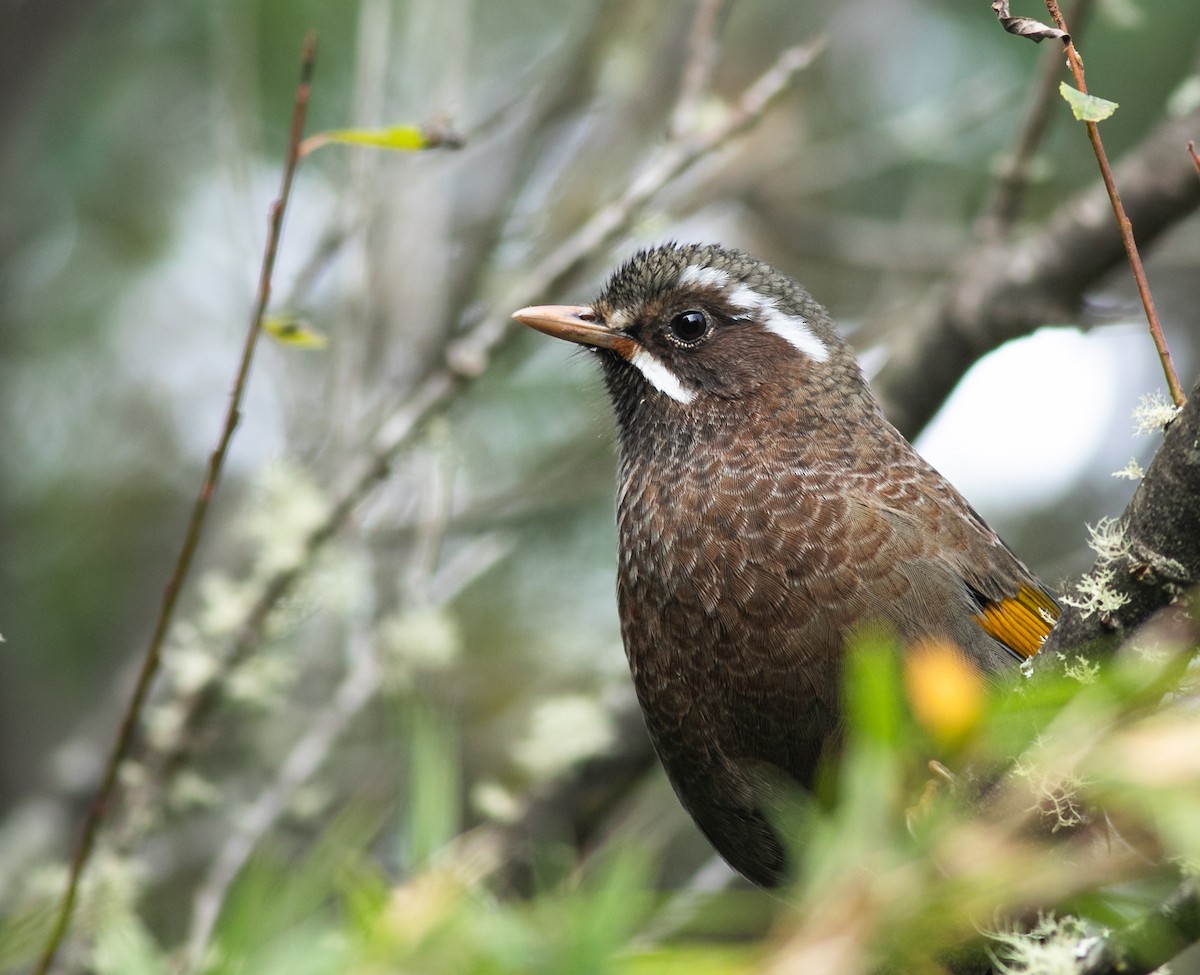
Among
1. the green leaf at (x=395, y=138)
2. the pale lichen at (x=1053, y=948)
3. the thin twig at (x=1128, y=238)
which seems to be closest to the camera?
the pale lichen at (x=1053, y=948)

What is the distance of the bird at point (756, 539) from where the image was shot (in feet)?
11.2

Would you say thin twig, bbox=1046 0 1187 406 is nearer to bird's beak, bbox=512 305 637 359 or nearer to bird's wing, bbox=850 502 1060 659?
bird's wing, bbox=850 502 1060 659

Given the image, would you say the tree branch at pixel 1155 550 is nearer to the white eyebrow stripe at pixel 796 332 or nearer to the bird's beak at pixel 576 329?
the white eyebrow stripe at pixel 796 332

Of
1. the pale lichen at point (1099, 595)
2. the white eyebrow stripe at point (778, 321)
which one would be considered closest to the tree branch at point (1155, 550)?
the pale lichen at point (1099, 595)

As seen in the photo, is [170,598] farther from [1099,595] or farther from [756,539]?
[1099,595]

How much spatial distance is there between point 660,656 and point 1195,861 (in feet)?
7.34

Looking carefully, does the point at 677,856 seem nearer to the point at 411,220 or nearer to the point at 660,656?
the point at 411,220

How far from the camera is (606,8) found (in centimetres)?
570

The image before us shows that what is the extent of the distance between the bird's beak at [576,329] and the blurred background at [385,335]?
43 centimetres

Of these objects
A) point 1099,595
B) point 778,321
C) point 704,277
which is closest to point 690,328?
point 704,277

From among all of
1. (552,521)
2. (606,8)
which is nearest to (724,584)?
(606,8)

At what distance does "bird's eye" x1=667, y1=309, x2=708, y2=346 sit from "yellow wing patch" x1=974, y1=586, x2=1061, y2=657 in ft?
3.85

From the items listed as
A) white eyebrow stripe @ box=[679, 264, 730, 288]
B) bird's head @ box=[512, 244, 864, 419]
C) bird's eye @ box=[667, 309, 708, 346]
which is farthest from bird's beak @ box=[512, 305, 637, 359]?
white eyebrow stripe @ box=[679, 264, 730, 288]

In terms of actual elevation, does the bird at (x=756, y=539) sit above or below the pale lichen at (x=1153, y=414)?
below
